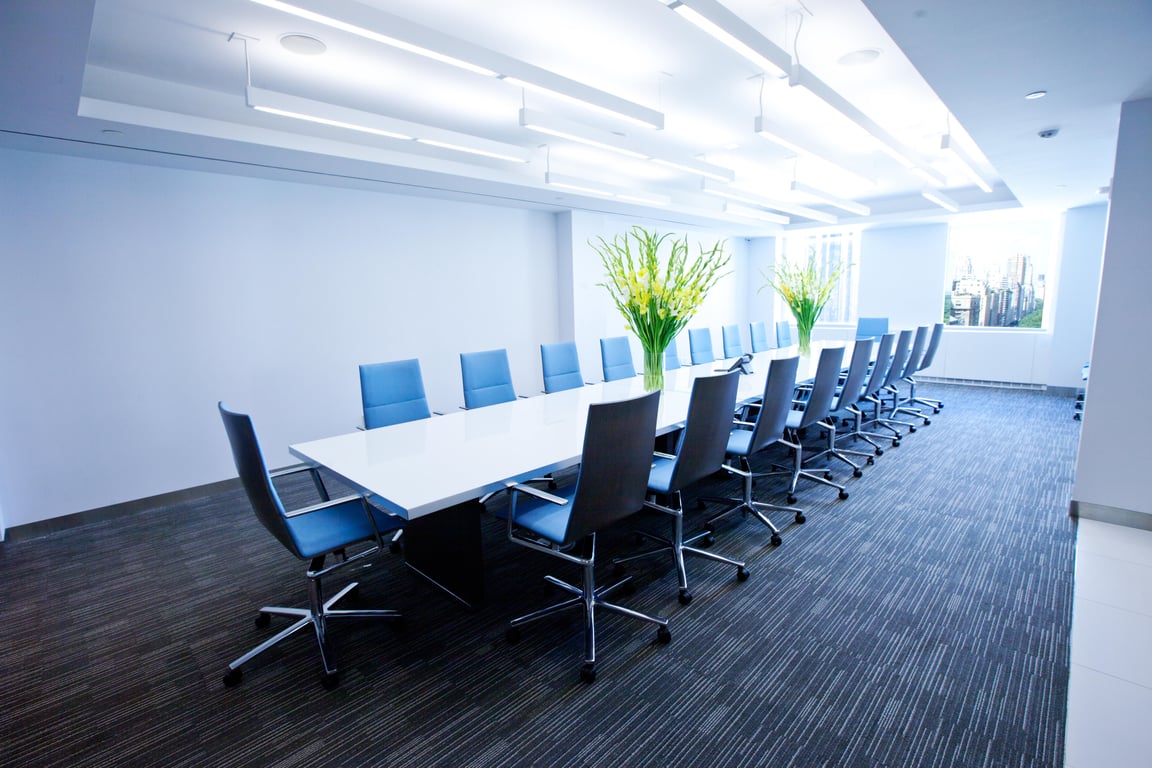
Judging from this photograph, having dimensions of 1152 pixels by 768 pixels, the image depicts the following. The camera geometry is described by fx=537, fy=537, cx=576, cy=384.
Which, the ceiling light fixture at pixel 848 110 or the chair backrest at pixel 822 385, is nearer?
the ceiling light fixture at pixel 848 110

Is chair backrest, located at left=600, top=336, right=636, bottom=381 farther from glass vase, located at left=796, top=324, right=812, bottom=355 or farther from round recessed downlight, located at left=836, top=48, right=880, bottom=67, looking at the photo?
round recessed downlight, located at left=836, top=48, right=880, bottom=67

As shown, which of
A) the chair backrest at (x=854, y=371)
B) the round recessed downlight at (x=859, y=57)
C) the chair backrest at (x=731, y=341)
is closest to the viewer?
the round recessed downlight at (x=859, y=57)

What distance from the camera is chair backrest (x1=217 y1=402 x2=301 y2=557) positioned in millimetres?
1924

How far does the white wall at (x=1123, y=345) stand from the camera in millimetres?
3152

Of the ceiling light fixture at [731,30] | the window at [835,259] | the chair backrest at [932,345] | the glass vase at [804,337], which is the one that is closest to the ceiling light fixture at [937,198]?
the chair backrest at [932,345]

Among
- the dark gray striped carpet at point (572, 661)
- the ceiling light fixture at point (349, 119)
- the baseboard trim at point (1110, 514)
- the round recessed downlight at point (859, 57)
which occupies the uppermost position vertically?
the round recessed downlight at point (859, 57)

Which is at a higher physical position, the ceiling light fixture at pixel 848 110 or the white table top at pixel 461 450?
the ceiling light fixture at pixel 848 110

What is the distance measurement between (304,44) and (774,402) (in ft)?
10.9

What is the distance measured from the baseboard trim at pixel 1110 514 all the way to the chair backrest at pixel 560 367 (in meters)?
3.45

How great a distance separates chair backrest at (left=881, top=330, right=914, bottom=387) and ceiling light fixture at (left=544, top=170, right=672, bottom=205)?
2959 mm

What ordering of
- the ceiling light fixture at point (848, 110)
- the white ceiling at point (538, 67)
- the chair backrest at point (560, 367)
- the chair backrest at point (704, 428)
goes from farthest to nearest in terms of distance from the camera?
the chair backrest at point (560, 367), the ceiling light fixture at point (848, 110), the chair backrest at point (704, 428), the white ceiling at point (538, 67)

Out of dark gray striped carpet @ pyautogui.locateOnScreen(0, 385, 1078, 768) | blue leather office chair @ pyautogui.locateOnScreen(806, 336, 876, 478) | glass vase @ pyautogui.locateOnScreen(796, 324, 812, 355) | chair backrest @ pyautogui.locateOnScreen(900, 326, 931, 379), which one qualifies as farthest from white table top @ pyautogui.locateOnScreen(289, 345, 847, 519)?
chair backrest @ pyautogui.locateOnScreen(900, 326, 931, 379)

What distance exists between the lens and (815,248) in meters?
9.90

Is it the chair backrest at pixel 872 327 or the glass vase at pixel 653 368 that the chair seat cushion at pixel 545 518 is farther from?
the chair backrest at pixel 872 327
